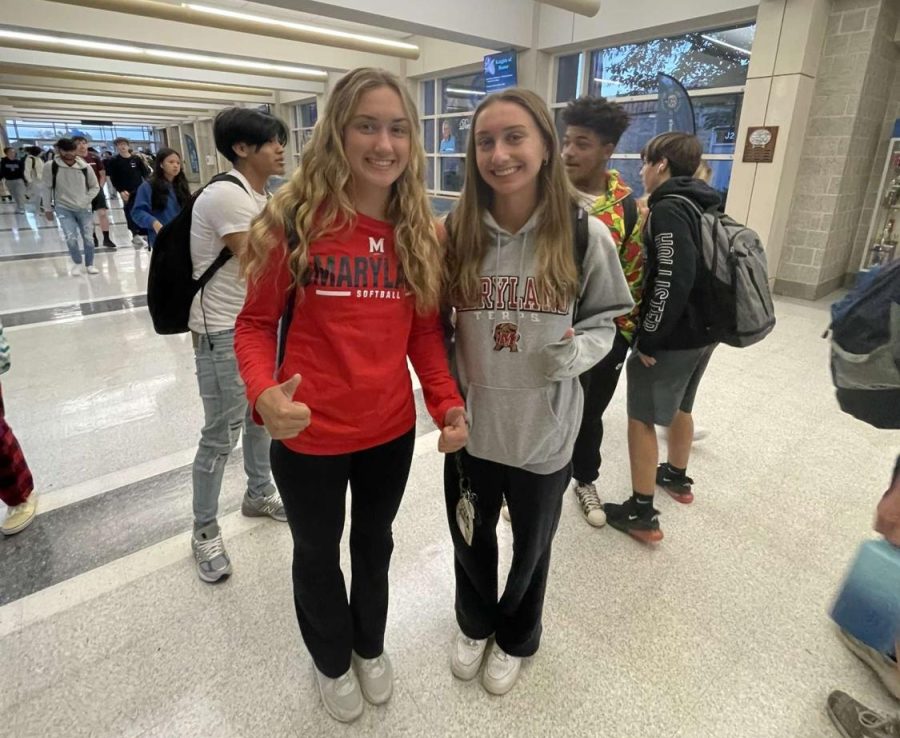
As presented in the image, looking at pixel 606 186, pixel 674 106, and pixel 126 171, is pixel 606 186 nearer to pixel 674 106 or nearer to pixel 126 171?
pixel 674 106

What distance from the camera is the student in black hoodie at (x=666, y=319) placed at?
166cm

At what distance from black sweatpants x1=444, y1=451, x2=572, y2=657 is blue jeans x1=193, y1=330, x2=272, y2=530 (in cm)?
77

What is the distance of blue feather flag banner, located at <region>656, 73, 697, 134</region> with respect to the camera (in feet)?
17.4

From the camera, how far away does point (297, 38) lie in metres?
6.52

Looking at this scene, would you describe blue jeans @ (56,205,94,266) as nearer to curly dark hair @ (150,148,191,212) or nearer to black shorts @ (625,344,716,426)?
curly dark hair @ (150,148,191,212)

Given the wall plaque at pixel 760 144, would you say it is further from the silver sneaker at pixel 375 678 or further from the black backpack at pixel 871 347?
the silver sneaker at pixel 375 678

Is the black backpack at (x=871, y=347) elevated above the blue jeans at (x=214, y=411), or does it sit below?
above

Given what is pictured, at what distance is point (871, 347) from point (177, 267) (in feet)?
5.58

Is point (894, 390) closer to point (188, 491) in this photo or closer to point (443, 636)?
point (443, 636)

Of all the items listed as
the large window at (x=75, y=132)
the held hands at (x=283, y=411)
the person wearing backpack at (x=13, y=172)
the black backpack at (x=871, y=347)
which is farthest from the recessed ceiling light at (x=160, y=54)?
the large window at (x=75, y=132)

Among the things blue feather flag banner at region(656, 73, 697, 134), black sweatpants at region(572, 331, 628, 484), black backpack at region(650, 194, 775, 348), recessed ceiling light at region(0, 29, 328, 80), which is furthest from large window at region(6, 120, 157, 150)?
black backpack at region(650, 194, 775, 348)

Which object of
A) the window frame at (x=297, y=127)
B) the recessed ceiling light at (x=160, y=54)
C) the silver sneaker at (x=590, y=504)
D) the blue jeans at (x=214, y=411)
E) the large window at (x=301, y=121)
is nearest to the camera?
the blue jeans at (x=214, y=411)

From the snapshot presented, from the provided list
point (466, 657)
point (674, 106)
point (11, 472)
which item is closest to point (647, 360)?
point (466, 657)

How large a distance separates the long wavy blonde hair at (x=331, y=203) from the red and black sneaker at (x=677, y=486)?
1.66 meters
